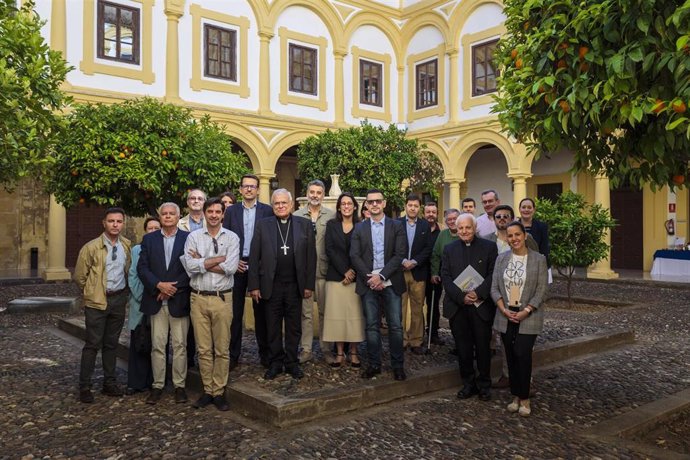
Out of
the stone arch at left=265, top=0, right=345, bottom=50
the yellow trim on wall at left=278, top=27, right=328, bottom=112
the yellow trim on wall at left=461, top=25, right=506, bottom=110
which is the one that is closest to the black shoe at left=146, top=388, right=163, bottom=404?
the yellow trim on wall at left=278, top=27, right=328, bottom=112

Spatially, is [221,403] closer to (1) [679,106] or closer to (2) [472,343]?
(2) [472,343]

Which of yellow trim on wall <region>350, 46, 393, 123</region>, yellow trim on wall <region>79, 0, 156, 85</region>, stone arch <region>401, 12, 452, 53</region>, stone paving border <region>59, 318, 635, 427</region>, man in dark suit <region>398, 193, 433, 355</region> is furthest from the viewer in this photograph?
yellow trim on wall <region>350, 46, 393, 123</region>

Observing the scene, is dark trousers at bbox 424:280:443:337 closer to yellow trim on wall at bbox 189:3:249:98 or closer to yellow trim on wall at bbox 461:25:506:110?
yellow trim on wall at bbox 189:3:249:98

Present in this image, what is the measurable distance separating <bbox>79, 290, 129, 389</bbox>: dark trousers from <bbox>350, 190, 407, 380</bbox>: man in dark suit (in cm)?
220

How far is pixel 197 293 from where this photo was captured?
16.1ft

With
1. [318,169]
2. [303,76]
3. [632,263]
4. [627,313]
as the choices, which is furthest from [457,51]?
[627,313]

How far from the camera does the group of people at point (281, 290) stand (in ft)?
16.1

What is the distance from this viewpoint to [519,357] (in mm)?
4812

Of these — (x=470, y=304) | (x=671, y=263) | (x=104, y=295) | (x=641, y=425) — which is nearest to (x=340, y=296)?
(x=470, y=304)

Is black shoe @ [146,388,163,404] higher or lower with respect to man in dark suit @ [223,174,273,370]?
lower

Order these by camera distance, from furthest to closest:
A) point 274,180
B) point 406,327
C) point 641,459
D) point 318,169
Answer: point 274,180 → point 318,169 → point 406,327 → point 641,459

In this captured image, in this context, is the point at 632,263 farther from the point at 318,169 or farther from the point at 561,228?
the point at 318,169

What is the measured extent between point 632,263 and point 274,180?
42.5 ft

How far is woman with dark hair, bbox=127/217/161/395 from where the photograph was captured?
5297 mm
